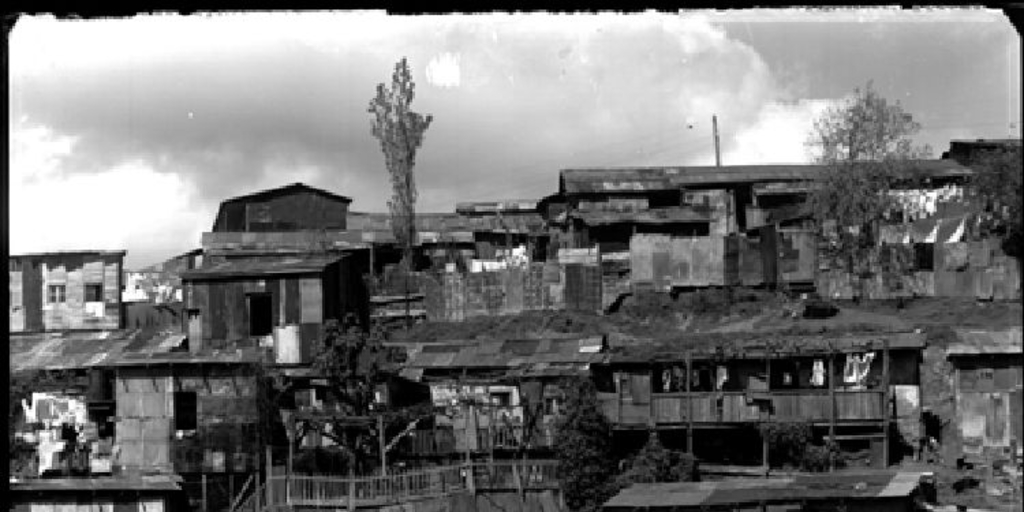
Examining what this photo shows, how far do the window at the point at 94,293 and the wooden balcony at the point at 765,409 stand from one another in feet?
58.7

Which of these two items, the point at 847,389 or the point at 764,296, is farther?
the point at 764,296

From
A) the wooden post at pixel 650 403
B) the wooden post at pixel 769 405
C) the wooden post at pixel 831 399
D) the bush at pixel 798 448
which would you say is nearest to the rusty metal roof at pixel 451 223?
the wooden post at pixel 650 403

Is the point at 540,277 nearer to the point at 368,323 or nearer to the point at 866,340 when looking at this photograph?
the point at 368,323

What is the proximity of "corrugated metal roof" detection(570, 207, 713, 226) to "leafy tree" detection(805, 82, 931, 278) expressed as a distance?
341 cm

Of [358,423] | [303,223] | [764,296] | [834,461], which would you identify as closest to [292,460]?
[358,423]

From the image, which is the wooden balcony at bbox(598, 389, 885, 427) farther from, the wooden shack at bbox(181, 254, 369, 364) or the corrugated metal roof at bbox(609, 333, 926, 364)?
the wooden shack at bbox(181, 254, 369, 364)

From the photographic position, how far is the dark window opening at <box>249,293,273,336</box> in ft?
116

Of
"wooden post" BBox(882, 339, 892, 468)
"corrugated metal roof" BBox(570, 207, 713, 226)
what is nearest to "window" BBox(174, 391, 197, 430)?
"wooden post" BBox(882, 339, 892, 468)

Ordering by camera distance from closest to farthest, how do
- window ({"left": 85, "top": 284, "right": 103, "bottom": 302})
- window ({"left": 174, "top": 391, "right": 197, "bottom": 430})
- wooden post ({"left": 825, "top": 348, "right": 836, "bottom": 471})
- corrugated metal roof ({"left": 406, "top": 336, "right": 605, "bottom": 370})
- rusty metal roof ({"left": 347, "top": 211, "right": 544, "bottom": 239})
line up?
wooden post ({"left": 825, "top": 348, "right": 836, "bottom": 471}) → window ({"left": 174, "top": 391, "right": 197, "bottom": 430}) → corrugated metal roof ({"left": 406, "top": 336, "right": 605, "bottom": 370}) → window ({"left": 85, "top": 284, "right": 103, "bottom": 302}) → rusty metal roof ({"left": 347, "top": 211, "right": 544, "bottom": 239})

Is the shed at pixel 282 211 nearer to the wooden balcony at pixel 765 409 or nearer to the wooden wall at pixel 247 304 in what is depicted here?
the wooden wall at pixel 247 304

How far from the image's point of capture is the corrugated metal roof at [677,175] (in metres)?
44.8

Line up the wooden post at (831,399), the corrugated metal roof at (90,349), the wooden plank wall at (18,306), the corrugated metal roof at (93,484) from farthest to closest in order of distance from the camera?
the wooden plank wall at (18,306) < the corrugated metal roof at (90,349) < the wooden post at (831,399) < the corrugated metal roof at (93,484)

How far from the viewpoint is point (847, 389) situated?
28.6m

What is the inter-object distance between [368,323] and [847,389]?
15.6 metres
